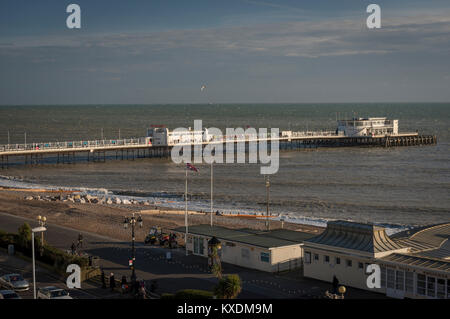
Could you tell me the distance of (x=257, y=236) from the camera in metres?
29.5

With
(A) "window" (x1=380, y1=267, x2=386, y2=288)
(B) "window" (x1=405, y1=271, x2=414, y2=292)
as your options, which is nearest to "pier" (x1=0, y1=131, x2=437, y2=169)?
(A) "window" (x1=380, y1=267, x2=386, y2=288)

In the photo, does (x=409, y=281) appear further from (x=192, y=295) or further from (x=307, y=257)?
(x=192, y=295)

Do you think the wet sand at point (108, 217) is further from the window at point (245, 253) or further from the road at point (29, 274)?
the window at point (245, 253)

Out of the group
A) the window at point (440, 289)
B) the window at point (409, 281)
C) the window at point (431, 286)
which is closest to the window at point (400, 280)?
the window at point (409, 281)

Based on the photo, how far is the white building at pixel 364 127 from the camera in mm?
107188

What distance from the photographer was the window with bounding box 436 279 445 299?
21562 mm

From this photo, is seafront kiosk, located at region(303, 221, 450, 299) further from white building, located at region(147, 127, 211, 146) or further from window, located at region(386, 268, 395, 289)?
white building, located at region(147, 127, 211, 146)

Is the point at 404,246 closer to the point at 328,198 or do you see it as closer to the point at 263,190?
the point at 328,198

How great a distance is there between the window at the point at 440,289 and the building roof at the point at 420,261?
0.47m

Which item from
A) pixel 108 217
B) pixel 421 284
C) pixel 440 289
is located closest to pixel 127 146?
pixel 108 217

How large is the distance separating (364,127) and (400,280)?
87657mm
